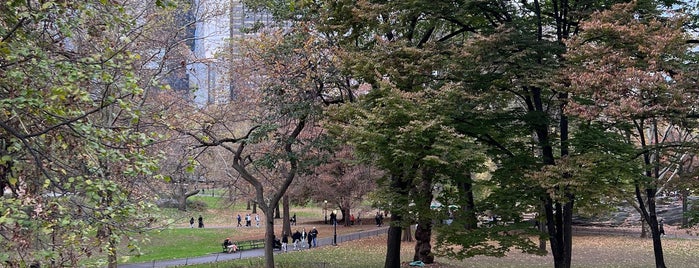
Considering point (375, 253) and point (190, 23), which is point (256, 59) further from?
point (375, 253)

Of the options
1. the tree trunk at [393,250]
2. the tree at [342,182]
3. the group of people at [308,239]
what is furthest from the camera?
the tree at [342,182]

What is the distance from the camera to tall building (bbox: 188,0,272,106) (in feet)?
52.2

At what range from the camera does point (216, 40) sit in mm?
17703

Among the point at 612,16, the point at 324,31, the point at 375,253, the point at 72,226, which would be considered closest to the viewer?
the point at 72,226

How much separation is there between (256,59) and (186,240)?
815 inches

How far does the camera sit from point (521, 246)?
47.2 feet

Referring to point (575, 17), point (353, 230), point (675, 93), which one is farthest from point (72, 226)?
point (353, 230)

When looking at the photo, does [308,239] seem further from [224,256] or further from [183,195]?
[183,195]

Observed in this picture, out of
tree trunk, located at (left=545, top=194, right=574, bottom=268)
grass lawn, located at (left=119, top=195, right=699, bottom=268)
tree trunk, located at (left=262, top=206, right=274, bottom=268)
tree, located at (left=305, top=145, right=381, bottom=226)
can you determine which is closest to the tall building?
grass lawn, located at (left=119, top=195, right=699, bottom=268)

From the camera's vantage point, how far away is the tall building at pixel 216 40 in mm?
15914

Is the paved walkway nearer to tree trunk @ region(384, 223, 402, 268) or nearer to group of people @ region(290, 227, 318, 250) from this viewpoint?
group of people @ region(290, 227, 318, 250)

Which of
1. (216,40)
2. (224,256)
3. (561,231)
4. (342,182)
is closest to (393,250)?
(561,231)

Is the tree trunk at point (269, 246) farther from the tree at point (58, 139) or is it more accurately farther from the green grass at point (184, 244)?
the tree at point (58, 139)

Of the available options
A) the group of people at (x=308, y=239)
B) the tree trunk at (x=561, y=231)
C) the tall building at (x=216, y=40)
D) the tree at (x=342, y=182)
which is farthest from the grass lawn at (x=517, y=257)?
the tall building at (x=216, y=40)
